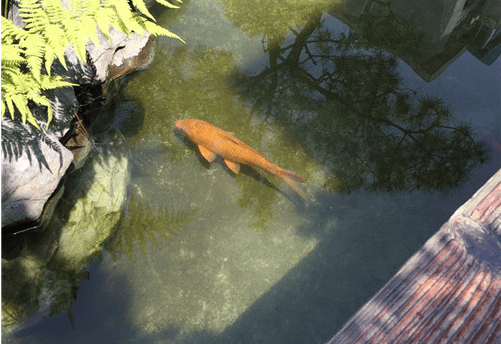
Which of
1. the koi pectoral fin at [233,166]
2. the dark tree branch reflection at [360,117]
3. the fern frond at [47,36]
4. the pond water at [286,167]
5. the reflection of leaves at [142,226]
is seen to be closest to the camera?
the fern frond at [47,36]

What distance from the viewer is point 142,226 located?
424 centimetres

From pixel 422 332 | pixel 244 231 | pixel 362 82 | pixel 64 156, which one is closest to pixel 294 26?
pixel 362 82

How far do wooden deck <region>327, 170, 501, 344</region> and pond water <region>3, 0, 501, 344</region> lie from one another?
1.77 meters

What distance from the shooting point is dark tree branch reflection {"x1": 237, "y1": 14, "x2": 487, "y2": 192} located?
4.79m

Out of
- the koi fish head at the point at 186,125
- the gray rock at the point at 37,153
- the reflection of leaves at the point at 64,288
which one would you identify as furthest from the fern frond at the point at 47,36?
the reflection of leaves at the point at 64,288

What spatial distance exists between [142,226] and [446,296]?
2898 mm

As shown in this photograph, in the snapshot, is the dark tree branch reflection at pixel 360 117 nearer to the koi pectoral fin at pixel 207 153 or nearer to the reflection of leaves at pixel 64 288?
the koi pectoral fin at pixel 207 153

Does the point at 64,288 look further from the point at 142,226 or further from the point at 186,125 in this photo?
the point at 186,125

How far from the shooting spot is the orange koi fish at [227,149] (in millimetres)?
4438

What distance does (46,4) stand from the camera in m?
3.49

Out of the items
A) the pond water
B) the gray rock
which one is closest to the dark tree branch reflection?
the pond water

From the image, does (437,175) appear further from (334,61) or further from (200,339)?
(200,339)

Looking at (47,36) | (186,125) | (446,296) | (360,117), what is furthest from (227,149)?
(446,296)

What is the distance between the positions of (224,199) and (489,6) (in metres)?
5.08
